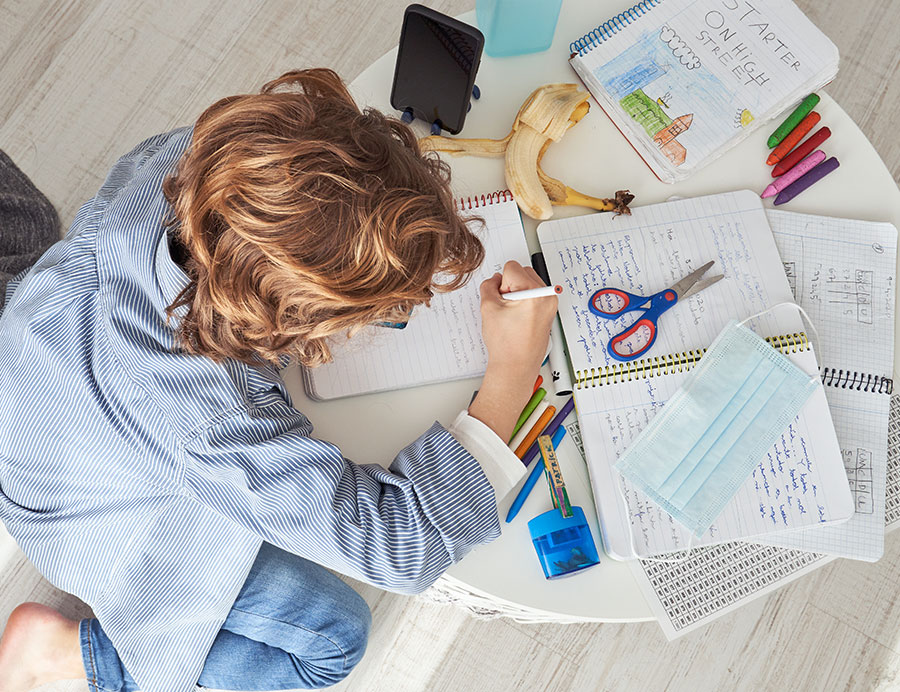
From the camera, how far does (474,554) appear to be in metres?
0.74

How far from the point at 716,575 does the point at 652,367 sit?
0.73 ft

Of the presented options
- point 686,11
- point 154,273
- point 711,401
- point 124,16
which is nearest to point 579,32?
point 686,11

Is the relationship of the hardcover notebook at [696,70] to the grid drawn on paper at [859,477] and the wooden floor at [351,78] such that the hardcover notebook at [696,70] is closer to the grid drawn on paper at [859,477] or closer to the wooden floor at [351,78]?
the grid drawn on paper at [859,477]

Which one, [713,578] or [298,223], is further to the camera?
[713,578]

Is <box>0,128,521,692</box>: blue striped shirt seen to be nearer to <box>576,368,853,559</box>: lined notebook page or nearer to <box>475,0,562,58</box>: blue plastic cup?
<box>576,368,853,559</box>: lined notebook page

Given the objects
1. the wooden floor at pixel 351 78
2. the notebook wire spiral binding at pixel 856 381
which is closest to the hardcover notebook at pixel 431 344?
the notebook wire spiral binding at pixel 856 381

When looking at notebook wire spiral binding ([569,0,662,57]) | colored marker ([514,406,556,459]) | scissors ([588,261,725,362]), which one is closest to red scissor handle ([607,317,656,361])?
scissors ([588,261,725,362])

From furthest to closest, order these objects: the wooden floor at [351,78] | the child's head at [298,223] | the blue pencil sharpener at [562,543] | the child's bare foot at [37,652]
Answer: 1. the wooden floor at [351,78]
2. the child's bare foot at [37,652]
3. the blue pencil sharpener at [562,543]
4. the child's head at [298,223]

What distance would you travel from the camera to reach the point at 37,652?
1.10m

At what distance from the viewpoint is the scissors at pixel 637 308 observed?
0.76 meters

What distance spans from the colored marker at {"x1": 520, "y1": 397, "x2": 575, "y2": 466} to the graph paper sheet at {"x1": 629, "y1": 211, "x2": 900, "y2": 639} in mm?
149

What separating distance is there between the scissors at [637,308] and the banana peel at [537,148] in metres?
0.10

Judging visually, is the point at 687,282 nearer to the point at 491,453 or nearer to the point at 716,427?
the point at 716,427

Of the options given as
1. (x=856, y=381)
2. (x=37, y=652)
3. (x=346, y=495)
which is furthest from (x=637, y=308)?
(x=37, y=652)
